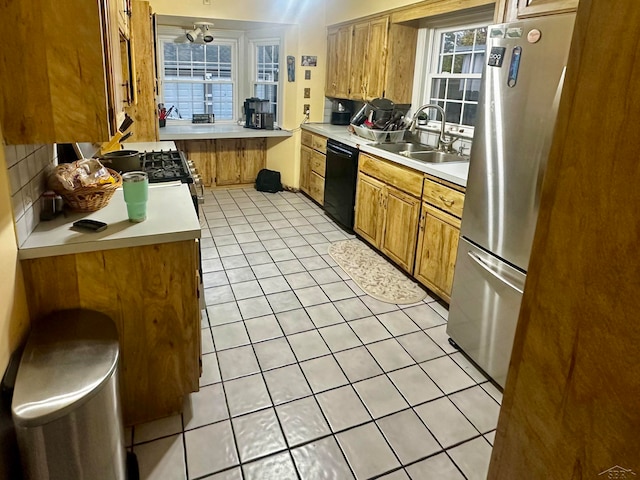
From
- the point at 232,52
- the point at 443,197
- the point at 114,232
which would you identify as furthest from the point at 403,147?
the point at 232,52

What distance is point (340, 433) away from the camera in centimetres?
185

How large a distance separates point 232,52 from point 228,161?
1.52 metres

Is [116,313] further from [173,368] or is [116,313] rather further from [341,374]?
[341,374]

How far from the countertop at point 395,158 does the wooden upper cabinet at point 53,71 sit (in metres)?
1.89

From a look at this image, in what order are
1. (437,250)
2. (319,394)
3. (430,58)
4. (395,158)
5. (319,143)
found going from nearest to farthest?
(319,394) → (437,250) → (395,158) → (430,58) → (319,143)

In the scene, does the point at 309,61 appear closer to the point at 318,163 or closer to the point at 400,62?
the point at 318,163

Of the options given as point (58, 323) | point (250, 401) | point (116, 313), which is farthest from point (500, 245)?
point (58, 323)

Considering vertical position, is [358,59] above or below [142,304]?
above

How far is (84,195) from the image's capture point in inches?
69.6

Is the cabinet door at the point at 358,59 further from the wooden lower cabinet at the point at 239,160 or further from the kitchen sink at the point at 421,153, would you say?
the wooden lower cabinet at the point at 239,160

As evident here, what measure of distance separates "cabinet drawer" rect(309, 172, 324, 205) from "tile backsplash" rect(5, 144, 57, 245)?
324 centimetres

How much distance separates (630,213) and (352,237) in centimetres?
355

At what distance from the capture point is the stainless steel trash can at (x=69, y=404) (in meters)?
1.16

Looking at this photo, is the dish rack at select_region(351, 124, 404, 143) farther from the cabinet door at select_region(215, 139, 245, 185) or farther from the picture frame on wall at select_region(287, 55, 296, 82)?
the cabinet door at select_region(215, 139, 245, 185)
